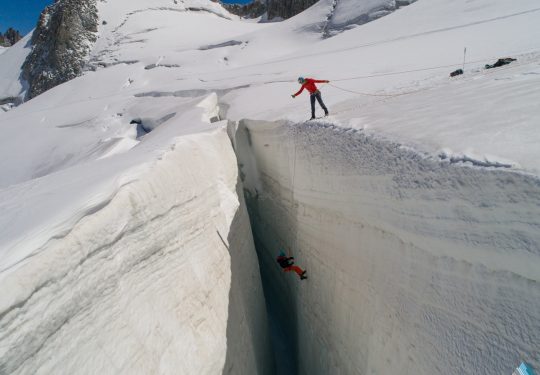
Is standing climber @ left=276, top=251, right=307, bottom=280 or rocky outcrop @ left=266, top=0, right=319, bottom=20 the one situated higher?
rocky outcrop @ left=266, top=0, right=319, bottom=20

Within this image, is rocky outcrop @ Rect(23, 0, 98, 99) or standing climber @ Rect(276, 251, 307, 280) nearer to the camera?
standing climber @ Rect(276, 251, 307, 280)

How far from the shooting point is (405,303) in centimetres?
248

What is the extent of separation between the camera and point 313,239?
4133mm

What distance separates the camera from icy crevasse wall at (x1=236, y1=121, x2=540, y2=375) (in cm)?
173

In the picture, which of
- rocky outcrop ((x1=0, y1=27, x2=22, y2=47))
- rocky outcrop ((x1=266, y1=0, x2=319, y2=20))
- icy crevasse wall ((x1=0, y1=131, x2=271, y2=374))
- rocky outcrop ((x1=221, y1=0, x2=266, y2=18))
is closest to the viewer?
icy crevasse wall ((x1=0, y1=131, x2=271, y2=374))

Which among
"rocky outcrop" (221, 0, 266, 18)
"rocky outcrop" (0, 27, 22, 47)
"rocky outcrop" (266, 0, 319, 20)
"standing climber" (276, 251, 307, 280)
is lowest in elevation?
"standing climber" (276, 251, 307, 280)

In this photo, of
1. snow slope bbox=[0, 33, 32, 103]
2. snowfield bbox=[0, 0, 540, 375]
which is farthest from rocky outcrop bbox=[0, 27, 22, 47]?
snowfield bbox=[0, 0, 540, 375]

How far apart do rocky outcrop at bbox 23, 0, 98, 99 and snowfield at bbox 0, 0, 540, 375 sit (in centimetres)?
1694

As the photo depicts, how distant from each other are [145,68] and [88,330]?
16.3m

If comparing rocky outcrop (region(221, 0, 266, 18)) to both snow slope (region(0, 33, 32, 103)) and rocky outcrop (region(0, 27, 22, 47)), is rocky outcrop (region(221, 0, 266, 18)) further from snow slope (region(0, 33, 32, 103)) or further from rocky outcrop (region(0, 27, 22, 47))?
rocky outcrop (region(0, 27, 22, 47))

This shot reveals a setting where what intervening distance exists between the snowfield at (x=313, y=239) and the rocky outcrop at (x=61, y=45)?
1694cm

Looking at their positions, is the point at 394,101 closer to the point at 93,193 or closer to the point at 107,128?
the point at 93,193

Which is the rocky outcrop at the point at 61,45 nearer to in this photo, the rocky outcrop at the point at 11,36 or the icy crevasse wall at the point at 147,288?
the icy crevasse wall at the point at 147,288

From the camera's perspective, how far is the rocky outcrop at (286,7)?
1032 inches
